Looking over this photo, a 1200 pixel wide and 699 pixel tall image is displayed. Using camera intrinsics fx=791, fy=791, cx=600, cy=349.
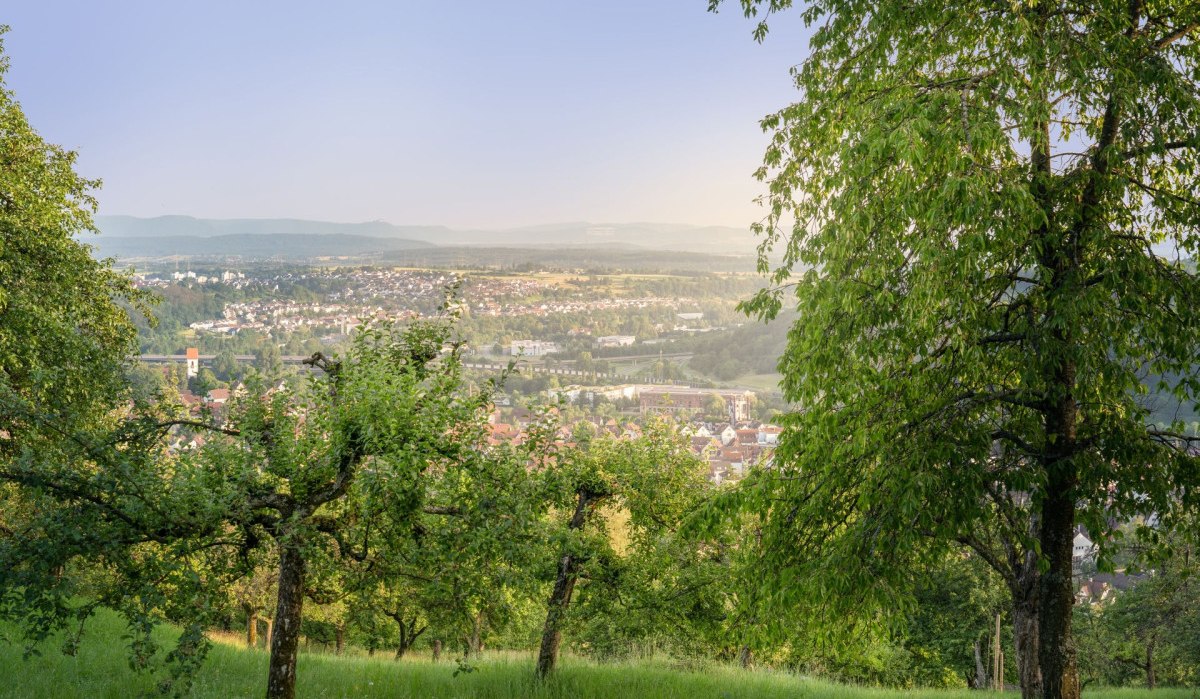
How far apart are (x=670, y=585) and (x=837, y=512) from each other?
6.38 m

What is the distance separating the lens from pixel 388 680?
1226 cm

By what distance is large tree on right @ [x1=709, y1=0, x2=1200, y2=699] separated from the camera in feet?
22.5

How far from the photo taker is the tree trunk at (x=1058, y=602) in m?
7.89

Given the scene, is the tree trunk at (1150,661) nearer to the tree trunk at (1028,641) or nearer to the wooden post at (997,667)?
the wooden post at (997,667)

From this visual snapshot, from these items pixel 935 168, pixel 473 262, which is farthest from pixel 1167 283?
pixel 473 262

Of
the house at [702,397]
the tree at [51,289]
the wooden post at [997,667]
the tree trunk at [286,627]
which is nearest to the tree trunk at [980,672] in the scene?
the wooden post at [997,667]

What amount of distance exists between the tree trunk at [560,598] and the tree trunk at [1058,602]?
7.26 metres

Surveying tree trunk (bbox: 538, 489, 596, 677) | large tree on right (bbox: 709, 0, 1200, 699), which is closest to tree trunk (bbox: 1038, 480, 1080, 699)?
large tree on right (bbox: 709, 0, 1200, 699)

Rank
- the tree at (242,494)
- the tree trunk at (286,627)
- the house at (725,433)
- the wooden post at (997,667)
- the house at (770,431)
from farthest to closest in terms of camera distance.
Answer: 1. the house at (725,433)
2. the wooden post at (997,667)
3. the house at (770,431)
4. the tree trunk at (286,627)
5. the tree at (242,494)

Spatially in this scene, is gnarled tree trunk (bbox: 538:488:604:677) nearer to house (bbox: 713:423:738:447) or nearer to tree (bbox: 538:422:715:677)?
tree (bbox: 538:422:715:677)

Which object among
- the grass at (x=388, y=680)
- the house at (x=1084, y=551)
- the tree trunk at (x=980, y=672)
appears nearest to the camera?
the house at (x=1084, y=551)

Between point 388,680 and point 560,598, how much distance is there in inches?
128

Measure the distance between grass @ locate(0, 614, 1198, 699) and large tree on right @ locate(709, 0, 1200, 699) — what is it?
5.50 meters

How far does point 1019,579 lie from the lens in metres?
10.8
